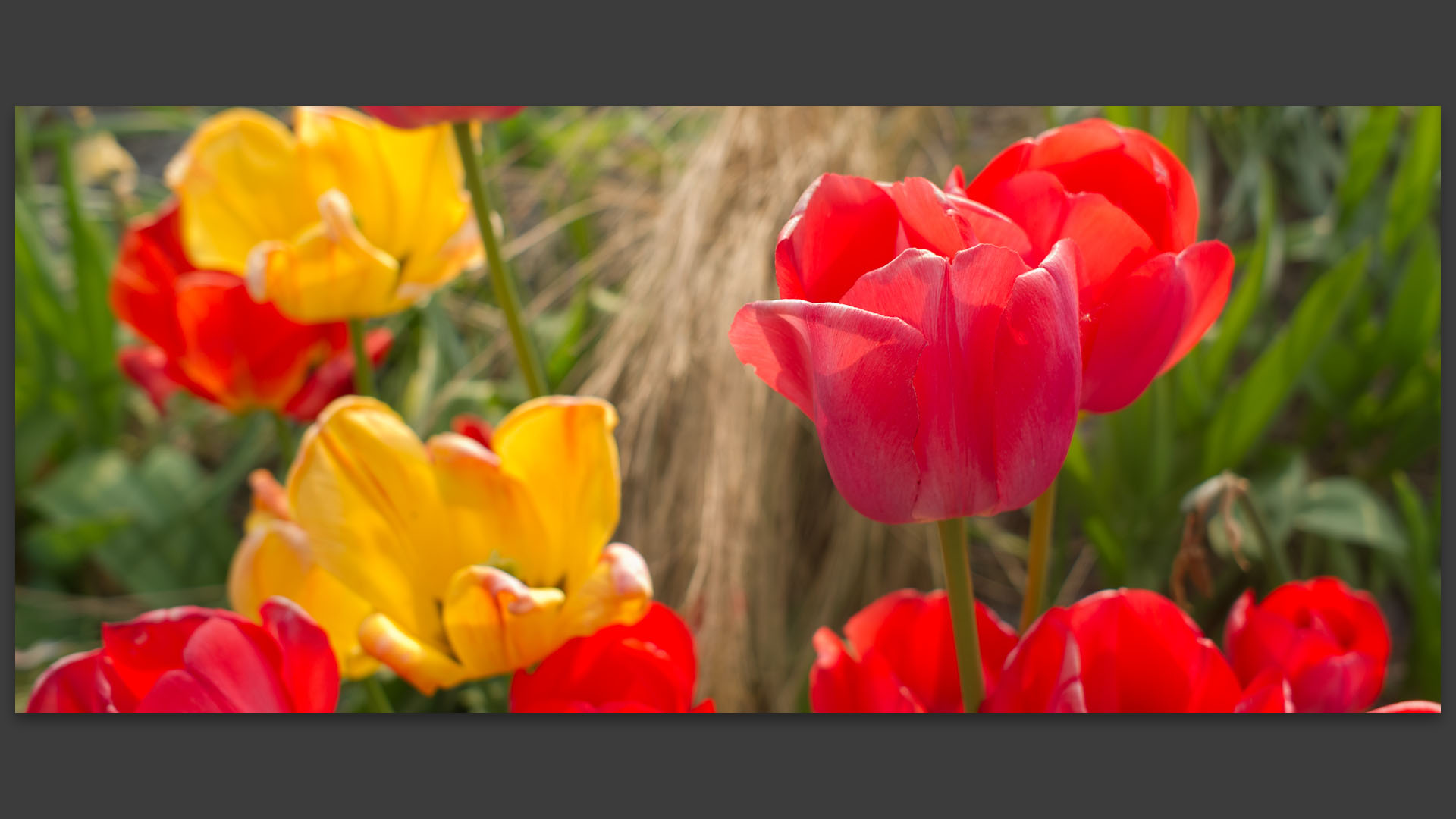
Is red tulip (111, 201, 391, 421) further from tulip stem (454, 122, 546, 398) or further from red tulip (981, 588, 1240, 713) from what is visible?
red tulip (981, 588, 1240, 713)

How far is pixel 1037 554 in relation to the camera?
44 cm

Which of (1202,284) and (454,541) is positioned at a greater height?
(1202,284)

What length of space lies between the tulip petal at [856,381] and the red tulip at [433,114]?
27cm

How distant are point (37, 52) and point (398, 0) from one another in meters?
0.23

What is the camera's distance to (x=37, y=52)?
2.44 ft

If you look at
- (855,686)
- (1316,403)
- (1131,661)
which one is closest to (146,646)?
(855,686)

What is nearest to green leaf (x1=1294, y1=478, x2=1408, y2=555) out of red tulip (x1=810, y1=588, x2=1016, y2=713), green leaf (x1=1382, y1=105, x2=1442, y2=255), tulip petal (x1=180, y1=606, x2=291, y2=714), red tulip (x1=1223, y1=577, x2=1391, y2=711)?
green leaf (x1=1382, y1=105, x2=1442, y2=255)

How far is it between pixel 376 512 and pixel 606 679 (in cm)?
12

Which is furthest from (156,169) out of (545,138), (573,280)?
(573,280)

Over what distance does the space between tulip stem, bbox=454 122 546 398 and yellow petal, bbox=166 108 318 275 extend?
13 cm

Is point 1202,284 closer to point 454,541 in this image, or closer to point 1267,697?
point 1267,697

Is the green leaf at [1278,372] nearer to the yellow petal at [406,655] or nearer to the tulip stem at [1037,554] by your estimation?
the tulip stem at [1037,554]

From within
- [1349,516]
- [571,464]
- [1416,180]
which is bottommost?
[1349,516]

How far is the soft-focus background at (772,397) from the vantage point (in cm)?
78
